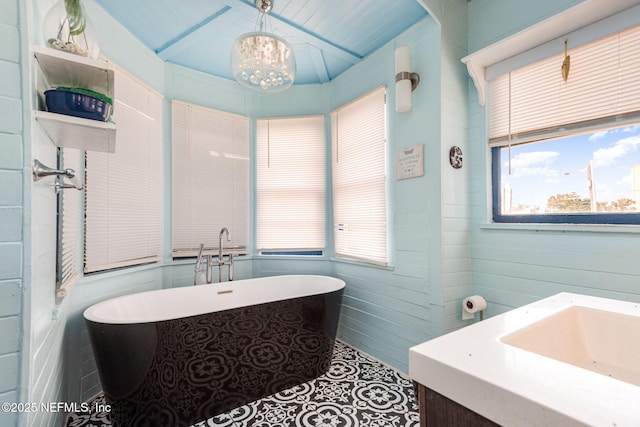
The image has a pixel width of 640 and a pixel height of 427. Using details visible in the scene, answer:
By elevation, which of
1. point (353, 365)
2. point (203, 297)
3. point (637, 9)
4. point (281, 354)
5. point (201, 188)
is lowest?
point (353, 365)

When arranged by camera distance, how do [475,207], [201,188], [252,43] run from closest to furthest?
1. [252,43]
2. [475,207]
3. [201,188]

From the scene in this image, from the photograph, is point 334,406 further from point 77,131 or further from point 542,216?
point 77,131

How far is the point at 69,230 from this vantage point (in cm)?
174

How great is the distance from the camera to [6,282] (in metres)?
0.85

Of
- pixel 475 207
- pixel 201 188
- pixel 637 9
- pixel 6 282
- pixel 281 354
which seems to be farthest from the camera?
pixel 201 188

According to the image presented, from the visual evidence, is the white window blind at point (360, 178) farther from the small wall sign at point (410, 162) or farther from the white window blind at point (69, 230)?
the white window blind at point (69, 230)

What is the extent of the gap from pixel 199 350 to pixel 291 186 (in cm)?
184

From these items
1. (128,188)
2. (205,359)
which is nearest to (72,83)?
(128,188)

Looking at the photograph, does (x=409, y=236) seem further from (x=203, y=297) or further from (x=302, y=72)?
(x=302, y=72)

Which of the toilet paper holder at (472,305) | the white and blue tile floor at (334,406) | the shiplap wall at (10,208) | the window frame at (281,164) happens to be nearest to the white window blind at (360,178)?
the window frame at (281,164)

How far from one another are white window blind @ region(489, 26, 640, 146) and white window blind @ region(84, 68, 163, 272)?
8.95 ft

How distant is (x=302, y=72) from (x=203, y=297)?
2.32 m

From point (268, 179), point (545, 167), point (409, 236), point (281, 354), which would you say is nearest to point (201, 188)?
point (268, 179)

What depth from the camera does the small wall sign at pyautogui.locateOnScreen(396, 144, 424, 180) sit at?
7.37 feet
